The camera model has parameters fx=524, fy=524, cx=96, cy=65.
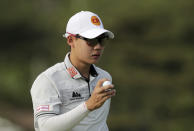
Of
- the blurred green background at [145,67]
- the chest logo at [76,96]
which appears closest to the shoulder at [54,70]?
the chest logo at [76,96]

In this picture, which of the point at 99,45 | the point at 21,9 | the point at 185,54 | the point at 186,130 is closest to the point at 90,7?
the point at 185,54

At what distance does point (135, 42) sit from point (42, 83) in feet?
70.1

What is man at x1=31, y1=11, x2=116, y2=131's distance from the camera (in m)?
4.44

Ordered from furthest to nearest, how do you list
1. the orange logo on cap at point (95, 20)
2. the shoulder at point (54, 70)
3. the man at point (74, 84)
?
1. the orange logo on cap at point (95, 20)
2. the shoulder at point (54, 70)
3. the man at point (74, 84)

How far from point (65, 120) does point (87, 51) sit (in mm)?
736

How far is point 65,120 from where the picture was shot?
4348mm

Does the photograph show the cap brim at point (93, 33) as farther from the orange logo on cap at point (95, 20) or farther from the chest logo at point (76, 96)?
the chest logo at point (76, 96)

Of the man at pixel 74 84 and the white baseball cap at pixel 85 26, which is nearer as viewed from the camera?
the man at pixel 74 84

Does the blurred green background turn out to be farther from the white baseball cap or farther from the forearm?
the forearm

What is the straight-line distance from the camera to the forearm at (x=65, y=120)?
4.30 metres

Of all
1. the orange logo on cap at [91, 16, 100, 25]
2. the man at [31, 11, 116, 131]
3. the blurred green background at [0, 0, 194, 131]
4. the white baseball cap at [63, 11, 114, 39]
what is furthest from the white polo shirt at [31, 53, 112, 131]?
the blurred green background at [0, 0, 194, 131]

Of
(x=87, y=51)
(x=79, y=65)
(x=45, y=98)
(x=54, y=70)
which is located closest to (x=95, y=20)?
(x=87, y=51)

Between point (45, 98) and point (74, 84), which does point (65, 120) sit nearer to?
point (45, 98)

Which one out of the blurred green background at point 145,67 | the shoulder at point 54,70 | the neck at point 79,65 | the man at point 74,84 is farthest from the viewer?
the blurred green background at point 145,67
